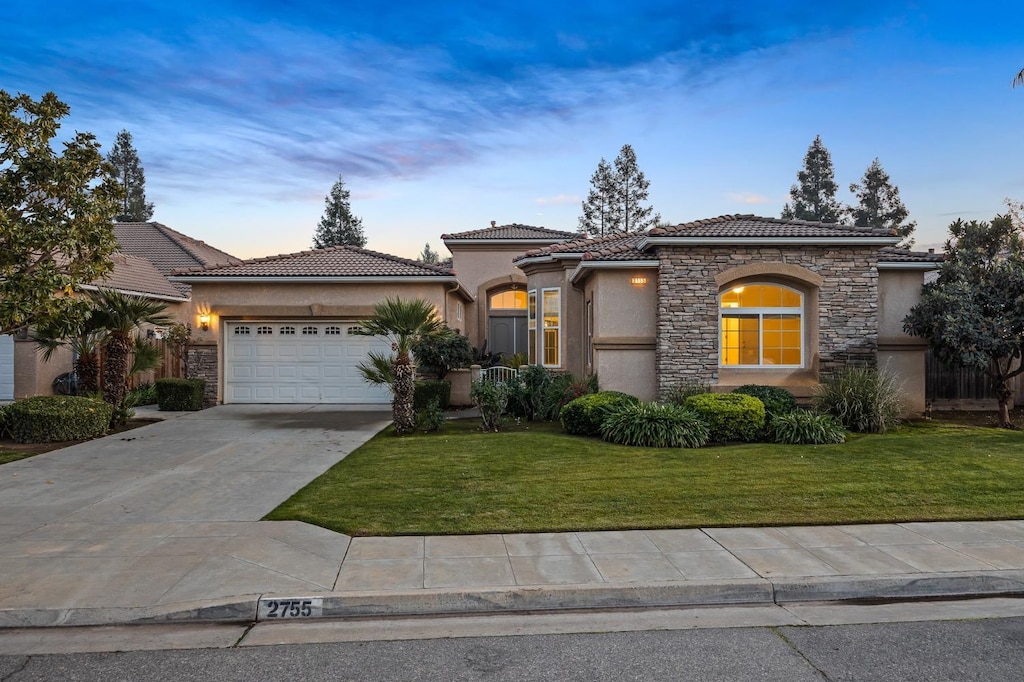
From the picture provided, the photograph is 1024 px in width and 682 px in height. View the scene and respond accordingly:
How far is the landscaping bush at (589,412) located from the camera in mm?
12648

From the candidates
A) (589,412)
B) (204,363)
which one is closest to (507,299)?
(204,363)

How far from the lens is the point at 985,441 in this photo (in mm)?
11648

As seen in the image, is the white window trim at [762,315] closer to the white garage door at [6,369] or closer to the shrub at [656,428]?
the shrub at [656,428]

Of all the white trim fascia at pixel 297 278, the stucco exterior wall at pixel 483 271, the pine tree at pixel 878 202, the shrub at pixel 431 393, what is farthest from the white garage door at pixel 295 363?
the pine tree at pixel 878 202

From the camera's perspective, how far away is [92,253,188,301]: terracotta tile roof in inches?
848

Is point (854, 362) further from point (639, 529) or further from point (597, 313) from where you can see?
point (639, 529)

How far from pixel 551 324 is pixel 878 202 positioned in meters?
43.4

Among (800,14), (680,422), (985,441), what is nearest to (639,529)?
(680,422)

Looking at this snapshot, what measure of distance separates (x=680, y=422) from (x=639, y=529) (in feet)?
17.6

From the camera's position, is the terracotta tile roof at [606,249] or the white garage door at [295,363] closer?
the terracotta tile roof at [606,249]

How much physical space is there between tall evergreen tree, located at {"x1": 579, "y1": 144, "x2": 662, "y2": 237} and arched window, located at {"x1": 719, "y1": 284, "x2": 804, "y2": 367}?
32747 millimetres

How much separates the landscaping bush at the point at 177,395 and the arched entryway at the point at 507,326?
40.2 ft

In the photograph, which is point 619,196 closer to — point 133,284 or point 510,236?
point 510,236

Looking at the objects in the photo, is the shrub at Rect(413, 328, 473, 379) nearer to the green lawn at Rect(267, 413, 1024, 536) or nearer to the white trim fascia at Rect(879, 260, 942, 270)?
the green lawn at Rect(267, 413, 1024, 536)
